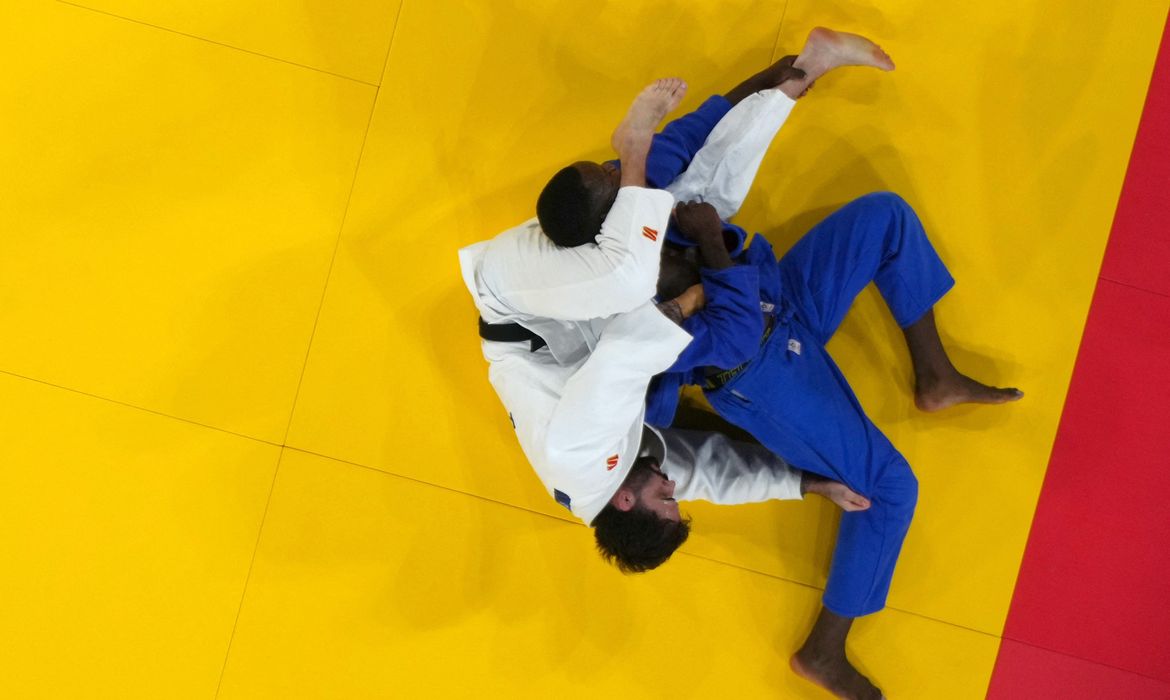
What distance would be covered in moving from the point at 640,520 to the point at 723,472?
38cm

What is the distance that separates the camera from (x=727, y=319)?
6.14ft

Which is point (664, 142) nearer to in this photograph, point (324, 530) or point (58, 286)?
point (324, 530)

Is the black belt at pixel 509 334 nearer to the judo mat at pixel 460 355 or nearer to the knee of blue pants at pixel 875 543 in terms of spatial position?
the judo mat at pixel 460 355

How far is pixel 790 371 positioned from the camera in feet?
6.88

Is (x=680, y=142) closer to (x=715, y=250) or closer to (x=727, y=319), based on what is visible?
(x=715, y=250)

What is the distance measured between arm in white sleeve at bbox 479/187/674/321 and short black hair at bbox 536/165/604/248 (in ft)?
0.13

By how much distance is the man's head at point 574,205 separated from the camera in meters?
1.67

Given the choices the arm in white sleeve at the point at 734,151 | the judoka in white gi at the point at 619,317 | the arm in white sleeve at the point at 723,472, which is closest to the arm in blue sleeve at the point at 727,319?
the judoka in white gi at the point at 619,317

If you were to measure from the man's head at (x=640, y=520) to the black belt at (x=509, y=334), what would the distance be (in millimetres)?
412

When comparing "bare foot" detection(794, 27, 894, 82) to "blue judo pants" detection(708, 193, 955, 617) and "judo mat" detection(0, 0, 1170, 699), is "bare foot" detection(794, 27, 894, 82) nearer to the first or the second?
"judo mat" detection(0, 0, 1170, 699)

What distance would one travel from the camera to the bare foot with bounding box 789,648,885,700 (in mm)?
2277

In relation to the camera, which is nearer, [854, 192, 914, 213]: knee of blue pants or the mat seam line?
[854, 192, 914, 213]: knee of blue pants

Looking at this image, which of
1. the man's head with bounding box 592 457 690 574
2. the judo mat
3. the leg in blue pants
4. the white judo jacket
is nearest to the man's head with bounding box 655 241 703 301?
the white judo jacket

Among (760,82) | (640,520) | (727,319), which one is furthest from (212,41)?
(640,520)
